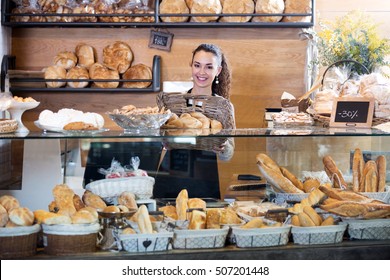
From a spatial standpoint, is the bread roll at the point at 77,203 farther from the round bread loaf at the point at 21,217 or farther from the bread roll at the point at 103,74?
the bread roll at the point at 103,74

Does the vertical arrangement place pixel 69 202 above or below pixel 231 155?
below

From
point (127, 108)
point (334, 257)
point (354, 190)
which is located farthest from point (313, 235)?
point (127, 108)

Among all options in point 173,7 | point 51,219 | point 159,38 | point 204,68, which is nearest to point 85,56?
point 159,38

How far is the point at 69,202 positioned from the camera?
6.20 ft

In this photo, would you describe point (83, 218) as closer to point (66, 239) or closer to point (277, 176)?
point (66, 239)

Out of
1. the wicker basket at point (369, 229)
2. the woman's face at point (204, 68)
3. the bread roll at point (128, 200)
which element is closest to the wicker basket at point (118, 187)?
the bread roll at point (128, 200)

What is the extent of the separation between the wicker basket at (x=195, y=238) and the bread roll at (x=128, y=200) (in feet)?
0.55

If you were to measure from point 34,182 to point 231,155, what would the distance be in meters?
0.63

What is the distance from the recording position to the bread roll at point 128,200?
1908 mm

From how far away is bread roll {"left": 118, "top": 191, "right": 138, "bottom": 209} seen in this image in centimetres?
191

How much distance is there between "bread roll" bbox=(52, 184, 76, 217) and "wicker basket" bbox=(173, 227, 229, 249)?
31 centimetres

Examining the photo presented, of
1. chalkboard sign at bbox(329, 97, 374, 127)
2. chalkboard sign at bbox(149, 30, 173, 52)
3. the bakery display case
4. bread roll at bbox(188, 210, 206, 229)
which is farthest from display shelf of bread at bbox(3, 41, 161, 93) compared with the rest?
bread roll at bbox(188, 210, 206, 229)

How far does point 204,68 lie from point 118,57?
865mm
